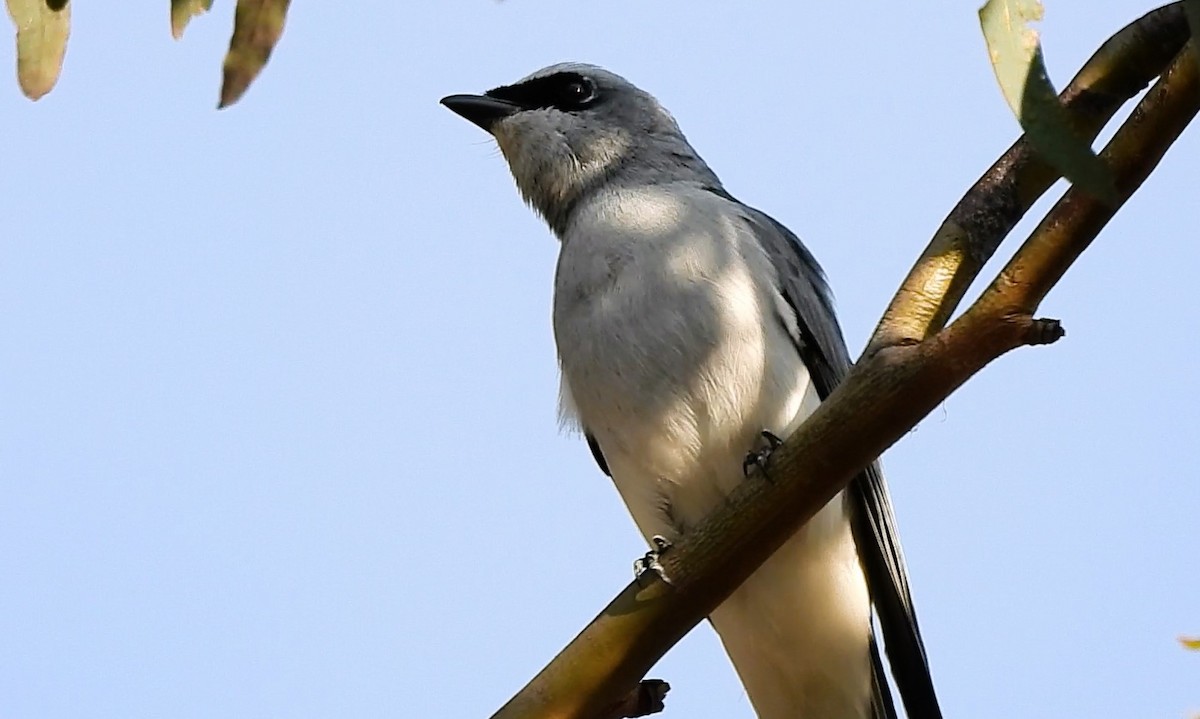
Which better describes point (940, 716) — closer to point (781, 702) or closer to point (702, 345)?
point (781, 702)

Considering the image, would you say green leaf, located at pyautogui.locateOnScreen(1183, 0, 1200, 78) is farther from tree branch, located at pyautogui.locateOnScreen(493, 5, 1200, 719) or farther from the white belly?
the white belly

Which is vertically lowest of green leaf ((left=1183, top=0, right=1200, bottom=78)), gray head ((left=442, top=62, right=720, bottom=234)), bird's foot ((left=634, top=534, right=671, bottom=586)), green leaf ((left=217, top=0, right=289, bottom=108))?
bird's foot ((left=634, top=534, right=671, bottom=586))

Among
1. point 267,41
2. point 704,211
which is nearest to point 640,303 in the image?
point 704,211

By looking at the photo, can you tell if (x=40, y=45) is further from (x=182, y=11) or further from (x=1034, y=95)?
(x=1034, y=95)

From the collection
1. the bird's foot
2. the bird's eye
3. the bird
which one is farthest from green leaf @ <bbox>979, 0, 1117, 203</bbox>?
the bird's eye

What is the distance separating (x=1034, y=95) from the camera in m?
2.14

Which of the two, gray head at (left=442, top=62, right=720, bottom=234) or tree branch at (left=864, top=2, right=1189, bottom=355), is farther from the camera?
gray head at (left=442, top=62, right=720, bottom=234)

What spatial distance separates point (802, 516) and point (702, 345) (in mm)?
1733

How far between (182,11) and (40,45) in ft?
1.04

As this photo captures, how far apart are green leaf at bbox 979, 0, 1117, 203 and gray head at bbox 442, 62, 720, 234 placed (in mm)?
2649

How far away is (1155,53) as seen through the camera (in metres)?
2.29

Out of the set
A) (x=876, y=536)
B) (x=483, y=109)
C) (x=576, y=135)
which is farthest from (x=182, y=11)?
(x=483, y=109)

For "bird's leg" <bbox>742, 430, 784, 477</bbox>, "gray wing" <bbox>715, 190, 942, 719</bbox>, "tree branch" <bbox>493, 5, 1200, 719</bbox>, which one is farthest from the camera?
"gray wing" <bbox>715, 190, 942, 719</bbox>

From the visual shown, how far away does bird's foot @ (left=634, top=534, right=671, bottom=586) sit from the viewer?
244 cm
